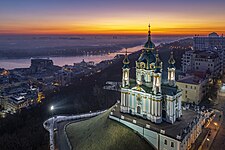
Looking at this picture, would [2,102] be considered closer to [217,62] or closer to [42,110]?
[42,110]

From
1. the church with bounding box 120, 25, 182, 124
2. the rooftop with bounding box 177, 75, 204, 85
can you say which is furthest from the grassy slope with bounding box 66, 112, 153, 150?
the rooftop with bounding box 177, 75, 204, 85

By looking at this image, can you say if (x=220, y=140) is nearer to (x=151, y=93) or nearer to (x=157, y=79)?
(x=151, y=93)

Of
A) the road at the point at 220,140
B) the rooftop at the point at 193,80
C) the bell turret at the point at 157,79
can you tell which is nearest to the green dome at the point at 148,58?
the bell turret at the point at 157,79

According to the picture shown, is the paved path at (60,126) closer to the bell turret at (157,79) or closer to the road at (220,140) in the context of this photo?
the bell turret at (157,79)

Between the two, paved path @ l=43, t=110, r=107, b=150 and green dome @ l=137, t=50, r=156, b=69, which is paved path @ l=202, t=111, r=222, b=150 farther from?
paved path @ l=43, t=110, r=107, b=150

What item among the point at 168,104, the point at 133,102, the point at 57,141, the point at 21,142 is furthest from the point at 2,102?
the point at 168,104

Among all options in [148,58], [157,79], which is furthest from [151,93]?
[148,58]
